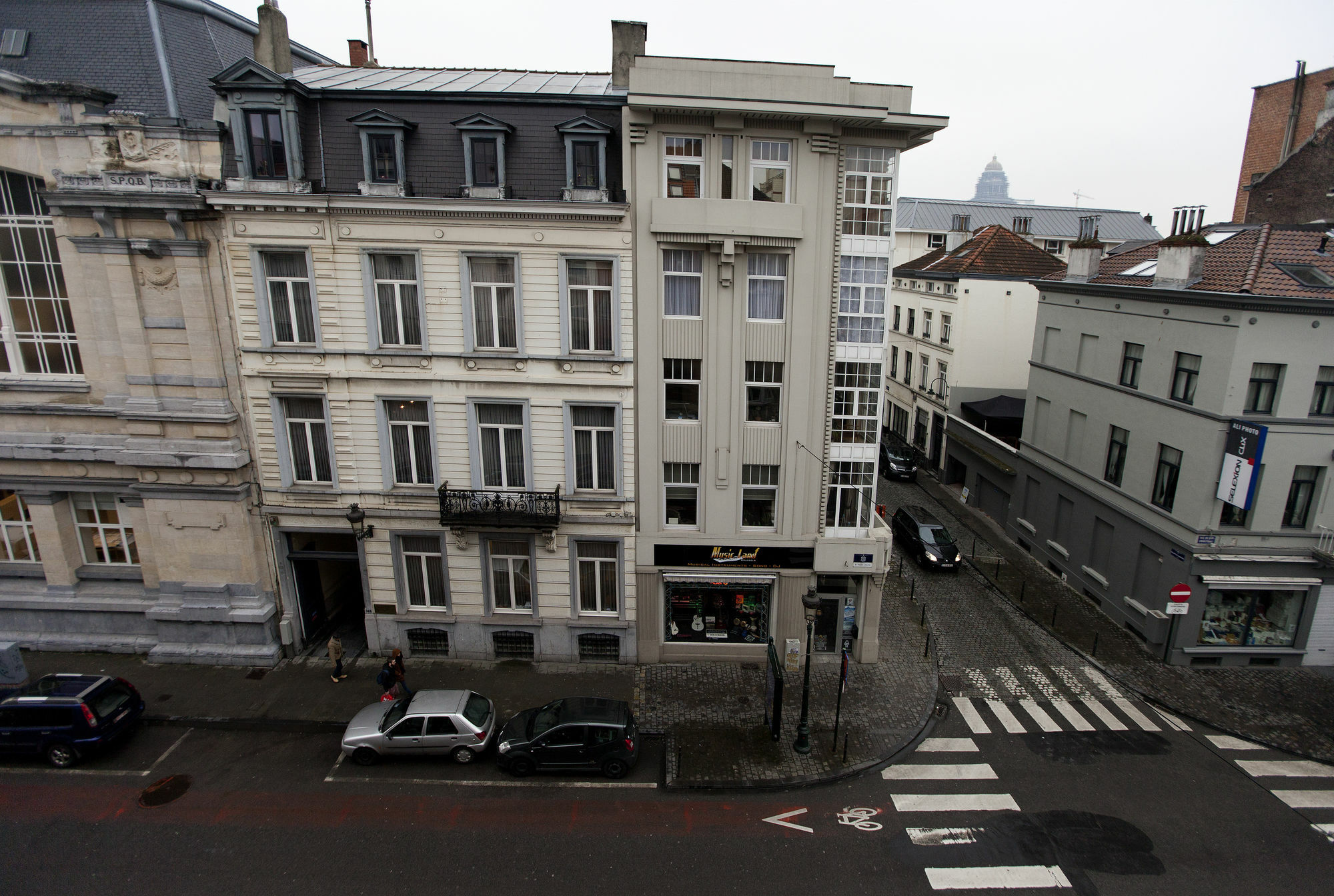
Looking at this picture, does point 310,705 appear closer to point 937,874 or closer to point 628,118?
point 937,874

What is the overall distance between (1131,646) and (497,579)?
69.3ft

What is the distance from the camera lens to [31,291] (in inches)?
779

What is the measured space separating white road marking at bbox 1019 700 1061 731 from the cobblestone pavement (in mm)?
708

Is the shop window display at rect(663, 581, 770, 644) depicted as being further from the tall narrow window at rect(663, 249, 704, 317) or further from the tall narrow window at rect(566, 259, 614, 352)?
the tall narrow window at rect(663, 249, 704, 317)

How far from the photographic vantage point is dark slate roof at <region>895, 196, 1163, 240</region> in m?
57.8

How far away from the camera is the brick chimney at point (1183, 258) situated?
22156 millimetres

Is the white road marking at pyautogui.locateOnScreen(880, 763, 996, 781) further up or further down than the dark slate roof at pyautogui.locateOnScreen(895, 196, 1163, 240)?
further down

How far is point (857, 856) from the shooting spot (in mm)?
14414

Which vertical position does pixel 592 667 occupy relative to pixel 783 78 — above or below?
below

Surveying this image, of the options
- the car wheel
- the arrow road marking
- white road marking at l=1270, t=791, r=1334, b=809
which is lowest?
white road marking at l=1270, t=791, r=1334, b=809

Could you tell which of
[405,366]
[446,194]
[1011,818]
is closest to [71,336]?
[405,366]

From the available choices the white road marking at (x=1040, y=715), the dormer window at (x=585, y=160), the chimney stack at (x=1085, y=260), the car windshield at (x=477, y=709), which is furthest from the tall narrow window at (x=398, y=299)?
the chimney stack at (x=1085, y=260)

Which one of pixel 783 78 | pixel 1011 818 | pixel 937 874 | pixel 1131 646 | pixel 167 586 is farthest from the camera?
pixel 1131 646

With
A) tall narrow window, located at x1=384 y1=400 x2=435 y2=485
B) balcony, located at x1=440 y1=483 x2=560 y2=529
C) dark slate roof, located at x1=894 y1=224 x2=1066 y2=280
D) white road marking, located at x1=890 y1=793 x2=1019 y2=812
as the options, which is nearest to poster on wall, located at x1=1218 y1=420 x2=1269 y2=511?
white road marking, located at x1=890 y1=793 x2=1019 y2=812
